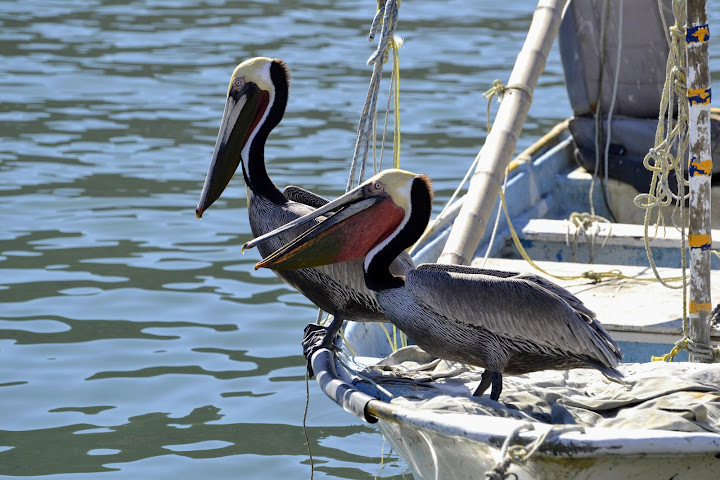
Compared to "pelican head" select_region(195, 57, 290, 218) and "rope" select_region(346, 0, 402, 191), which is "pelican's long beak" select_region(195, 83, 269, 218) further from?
"rope" select_region(346, 0, 402, 191)

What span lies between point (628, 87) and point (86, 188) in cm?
479

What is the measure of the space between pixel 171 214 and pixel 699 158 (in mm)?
5588

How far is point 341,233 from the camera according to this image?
13.4 feet

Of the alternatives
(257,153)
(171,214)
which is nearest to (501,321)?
(257,153)

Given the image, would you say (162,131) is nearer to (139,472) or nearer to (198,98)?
(198,98)

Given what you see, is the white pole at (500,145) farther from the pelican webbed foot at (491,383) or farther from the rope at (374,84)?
the pelican webbed foot at (491,383)

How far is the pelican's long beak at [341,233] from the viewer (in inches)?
159

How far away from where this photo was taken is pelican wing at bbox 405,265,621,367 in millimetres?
3705

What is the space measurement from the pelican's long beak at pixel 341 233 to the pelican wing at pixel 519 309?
0.31m

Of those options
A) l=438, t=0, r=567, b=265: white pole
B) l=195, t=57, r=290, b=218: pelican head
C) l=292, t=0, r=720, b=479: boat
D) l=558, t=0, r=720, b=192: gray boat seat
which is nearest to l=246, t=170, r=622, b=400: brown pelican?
l=292, t=0, r=720, b=479: boat

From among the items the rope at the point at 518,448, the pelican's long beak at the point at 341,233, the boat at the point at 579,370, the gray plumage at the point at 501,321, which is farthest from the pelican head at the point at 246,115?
the rope at the point at 518,448

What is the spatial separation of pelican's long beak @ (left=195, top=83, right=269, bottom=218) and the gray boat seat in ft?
12.0

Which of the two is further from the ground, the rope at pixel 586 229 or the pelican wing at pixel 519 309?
the pelican wing at pixel 519 309

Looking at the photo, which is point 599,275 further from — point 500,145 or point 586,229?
point 500,145
